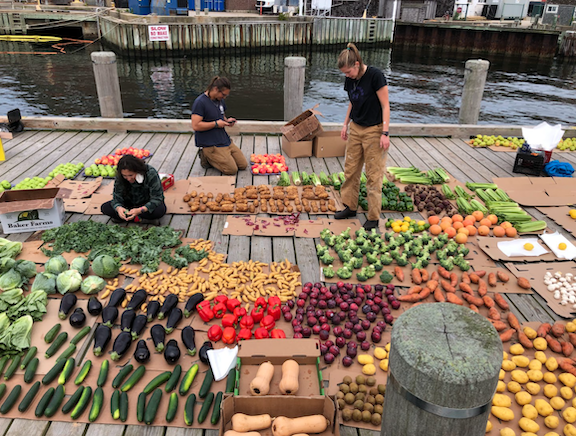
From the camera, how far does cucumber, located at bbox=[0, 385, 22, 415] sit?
3.41 metres

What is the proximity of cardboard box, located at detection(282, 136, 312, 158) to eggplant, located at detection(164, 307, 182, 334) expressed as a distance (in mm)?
5013

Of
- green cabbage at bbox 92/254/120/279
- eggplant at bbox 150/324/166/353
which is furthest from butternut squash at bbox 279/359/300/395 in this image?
green cabbage at bbox 92/254/120/279

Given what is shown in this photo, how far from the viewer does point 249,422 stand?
2.96 metres

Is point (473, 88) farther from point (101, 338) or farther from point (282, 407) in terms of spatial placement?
point (101, 338)

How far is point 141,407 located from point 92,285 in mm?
1761

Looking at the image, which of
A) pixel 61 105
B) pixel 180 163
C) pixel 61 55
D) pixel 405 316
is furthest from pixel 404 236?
pixel 61 55

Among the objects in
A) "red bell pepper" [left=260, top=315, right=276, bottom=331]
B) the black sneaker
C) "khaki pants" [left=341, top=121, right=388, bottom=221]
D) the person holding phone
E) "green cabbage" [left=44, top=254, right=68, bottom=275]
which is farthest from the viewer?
the person holding phone

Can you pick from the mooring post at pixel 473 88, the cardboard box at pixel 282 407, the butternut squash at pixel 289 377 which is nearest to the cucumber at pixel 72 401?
the cardboard box at pixel 282 407

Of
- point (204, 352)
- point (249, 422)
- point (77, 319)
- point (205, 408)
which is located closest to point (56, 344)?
point (77, 319)

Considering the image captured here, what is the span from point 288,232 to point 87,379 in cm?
321

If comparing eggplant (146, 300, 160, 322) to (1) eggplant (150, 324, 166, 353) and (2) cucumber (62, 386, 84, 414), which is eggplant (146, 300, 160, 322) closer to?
(1) eggplant (150, 324, 166, 353)

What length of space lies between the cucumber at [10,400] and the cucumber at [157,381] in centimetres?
102

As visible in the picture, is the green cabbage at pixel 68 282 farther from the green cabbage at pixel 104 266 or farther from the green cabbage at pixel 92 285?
the green cabbage at pixel 104 266

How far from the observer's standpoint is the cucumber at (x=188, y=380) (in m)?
3.59
